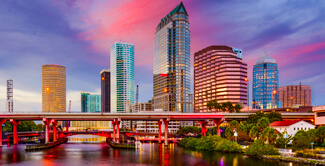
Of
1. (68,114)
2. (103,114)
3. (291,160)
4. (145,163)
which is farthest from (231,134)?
(68,114)

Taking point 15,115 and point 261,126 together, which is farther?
point 15,115

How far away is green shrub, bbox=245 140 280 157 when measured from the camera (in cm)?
7481

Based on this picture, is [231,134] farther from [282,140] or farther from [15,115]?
[15,115]

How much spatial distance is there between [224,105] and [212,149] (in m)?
76.2

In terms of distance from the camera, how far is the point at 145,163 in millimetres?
69750

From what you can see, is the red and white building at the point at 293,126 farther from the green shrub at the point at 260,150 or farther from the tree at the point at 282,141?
the green shrub at the point at 260,150

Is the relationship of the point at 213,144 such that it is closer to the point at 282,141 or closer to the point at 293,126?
the point at 282,141

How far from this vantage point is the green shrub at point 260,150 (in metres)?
74.8

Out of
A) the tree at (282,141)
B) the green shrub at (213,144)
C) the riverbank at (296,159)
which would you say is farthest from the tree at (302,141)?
the green shrub at (213,144)

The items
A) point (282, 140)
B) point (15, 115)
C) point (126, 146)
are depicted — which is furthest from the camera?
point (15, 115)

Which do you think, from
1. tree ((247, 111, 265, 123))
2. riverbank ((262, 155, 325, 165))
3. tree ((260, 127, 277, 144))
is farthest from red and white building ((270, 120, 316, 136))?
riverbank ((262, 155, 325, 165))

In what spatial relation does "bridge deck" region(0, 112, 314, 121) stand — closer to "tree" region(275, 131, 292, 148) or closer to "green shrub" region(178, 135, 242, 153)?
"green shrub" region(178, 135, 242, 153)

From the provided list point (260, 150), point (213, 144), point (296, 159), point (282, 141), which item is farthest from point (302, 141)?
point (213, 144)

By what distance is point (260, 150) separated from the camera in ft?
249
